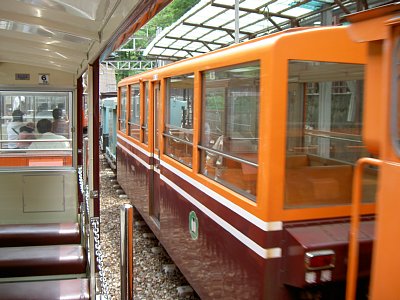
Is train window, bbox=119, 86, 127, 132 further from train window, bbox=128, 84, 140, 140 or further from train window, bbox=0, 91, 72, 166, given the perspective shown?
train window, bbox=0, 91, 72, 166

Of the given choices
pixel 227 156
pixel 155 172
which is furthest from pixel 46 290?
pixel 155 172

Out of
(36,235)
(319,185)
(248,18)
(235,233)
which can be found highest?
(248,18)

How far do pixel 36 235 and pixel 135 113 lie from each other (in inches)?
131

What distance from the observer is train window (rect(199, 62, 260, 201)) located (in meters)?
3.19

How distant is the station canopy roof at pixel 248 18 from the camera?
6.16 m

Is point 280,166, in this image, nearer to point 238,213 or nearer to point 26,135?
point 238,213

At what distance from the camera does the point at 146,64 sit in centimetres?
2509

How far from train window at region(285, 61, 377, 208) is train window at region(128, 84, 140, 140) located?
4415 millimetres

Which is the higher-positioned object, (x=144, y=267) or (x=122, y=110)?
(x=122, y=110)

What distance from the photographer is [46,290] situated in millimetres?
3795

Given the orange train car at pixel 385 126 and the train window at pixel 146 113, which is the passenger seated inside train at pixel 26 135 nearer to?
the train window at pixel 146 113

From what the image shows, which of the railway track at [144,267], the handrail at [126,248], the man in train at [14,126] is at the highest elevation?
the man in train at [14,126]

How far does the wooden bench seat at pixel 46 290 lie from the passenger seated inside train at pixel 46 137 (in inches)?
64.0

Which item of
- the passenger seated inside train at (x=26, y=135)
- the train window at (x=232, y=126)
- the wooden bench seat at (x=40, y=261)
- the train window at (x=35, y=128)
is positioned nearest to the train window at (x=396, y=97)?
the train window at (x=232, y=126)
